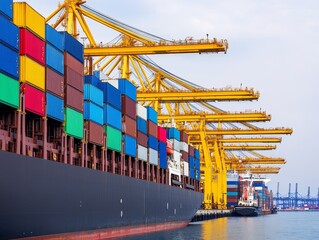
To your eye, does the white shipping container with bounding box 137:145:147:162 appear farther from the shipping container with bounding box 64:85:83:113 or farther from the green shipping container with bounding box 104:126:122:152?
the shipping container with bounding box 64:85:83:113

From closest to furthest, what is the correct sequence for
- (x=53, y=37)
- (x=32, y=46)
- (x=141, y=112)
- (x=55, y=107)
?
(x=32, y=46)
(x=55, y=107)
(x=53, y=37)
(x=141, y=112)

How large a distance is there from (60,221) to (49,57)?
26.9 feet

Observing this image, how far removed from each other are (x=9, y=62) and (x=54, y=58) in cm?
509

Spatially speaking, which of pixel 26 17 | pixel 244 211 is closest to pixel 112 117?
pixel 26 17

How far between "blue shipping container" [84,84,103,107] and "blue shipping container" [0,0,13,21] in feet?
35.4

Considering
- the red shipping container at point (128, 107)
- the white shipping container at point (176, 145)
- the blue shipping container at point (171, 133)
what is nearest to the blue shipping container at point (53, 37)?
the red shipping container at point (128, 107)

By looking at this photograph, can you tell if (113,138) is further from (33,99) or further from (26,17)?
(26,17)

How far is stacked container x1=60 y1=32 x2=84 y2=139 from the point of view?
3444cm

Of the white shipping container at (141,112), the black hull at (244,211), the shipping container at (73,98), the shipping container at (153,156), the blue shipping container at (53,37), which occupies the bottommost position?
the black hull at (244,211)

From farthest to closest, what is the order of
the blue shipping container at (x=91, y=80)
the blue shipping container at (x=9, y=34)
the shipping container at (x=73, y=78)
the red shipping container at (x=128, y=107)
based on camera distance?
the red shipping container at (x=128, y=107), the blue shipping container at (x=91, y=80), the shipping container at (x=73, y=78), the blue shipping container at (x=9, y=34)

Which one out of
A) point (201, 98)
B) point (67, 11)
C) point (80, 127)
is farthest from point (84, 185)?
point (201, 98)

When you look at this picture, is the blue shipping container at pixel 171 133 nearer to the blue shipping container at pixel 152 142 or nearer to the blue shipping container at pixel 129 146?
the blue shipping container at pixel 152 142

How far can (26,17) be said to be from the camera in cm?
2991

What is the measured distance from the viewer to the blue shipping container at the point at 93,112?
37.9 metres
